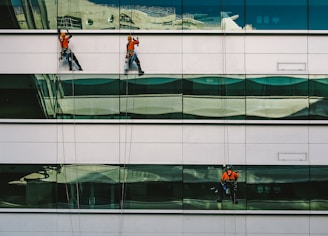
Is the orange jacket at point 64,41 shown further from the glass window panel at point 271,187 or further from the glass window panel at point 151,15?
the glass window panel at point 271,187

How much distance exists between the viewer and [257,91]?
11836mm

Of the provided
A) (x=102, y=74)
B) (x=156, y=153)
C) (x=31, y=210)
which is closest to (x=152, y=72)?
(x=102, y=74)

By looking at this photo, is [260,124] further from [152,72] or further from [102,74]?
[102,74]

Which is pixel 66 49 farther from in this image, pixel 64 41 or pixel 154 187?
pixel 154 187

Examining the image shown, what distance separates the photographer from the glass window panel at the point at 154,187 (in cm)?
1180

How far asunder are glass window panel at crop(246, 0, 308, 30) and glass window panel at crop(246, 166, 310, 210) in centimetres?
397

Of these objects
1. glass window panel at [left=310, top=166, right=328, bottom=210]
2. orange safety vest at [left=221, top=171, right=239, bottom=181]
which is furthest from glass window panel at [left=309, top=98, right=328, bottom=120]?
orange safety vest at [left=221, top=171, right=239, bottom=181]

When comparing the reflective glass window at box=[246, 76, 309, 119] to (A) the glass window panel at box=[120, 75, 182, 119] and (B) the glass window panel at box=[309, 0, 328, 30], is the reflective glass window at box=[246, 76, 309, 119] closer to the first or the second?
(B) the glass window panel at box=[309, 0, 328, 30]

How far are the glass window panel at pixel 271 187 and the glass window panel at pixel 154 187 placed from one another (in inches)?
78.7

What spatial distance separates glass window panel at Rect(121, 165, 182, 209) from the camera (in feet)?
38.7

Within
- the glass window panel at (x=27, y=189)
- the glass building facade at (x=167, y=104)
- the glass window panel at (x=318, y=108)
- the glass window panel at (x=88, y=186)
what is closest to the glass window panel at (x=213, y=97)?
the glass building facade at (x=167, y=104)

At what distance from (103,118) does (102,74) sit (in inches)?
48.8

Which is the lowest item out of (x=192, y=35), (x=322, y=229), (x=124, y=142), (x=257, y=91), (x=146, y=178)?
(x=322, y=229)

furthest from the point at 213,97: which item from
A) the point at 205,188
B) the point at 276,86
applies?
the point at 205,188
